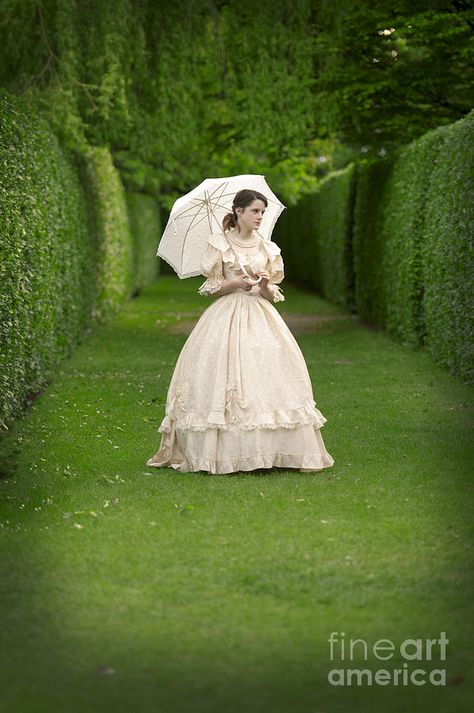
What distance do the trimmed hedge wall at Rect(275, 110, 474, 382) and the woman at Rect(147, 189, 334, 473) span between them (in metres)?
3.88

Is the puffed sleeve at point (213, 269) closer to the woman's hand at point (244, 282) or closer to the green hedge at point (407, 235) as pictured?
the woman's hand at point (244, 282)

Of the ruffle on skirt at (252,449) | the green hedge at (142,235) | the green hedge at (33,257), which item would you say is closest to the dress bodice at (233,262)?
the ruffle on skirt at (252,449)

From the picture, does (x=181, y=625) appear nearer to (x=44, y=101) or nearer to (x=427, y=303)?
(x=427, y=303)

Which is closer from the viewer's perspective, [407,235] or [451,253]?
[451,253]

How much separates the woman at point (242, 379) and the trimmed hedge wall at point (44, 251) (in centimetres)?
217

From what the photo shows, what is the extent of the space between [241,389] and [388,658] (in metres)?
3.45

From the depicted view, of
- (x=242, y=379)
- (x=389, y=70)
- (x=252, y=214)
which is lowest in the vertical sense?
(x=242, y=379)

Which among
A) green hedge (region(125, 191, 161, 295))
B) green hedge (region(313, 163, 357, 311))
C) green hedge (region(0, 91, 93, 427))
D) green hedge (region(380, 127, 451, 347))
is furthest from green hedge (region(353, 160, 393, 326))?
green hedge (region(125, 191, 161, 295))

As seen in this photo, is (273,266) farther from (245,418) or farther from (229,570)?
(229,570)

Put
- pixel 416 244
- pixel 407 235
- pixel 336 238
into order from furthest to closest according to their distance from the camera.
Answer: pixel 336 238 → pixel 407 235 → pixel 416 244

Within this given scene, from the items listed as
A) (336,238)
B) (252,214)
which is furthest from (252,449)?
(336,238)

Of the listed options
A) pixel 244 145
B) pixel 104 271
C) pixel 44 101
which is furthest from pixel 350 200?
pixel 44 101

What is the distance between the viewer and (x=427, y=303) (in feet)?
45.6

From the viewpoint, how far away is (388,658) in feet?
14.8
